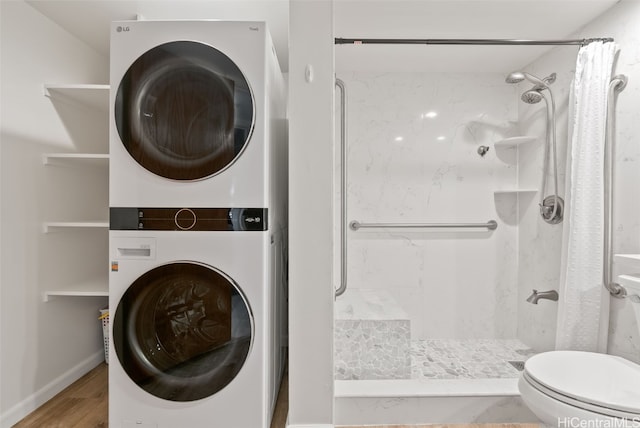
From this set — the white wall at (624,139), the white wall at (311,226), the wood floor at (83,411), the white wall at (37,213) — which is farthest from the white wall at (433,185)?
the white wall at (37,213)

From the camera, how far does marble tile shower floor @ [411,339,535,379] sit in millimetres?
2188

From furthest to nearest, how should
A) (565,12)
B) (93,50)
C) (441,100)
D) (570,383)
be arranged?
(441,100)
(93,50)
(565,12)
(570,383)

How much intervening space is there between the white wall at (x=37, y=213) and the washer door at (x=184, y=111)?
819 mm

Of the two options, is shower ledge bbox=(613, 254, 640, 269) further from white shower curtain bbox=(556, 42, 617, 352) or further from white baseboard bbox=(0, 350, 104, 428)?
white baseboard bbox=(0, 350, 104, 428)

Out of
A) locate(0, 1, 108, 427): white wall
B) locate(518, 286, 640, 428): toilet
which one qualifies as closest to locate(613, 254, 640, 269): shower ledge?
locate(518, 286, 640, 428): toilet

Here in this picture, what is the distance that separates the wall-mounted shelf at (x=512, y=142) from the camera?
2496 millimetres

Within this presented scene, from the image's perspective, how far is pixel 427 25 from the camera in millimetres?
2158

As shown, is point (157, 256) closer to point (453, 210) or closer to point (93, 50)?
point (93, 50)

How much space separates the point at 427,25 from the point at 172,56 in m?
1.42

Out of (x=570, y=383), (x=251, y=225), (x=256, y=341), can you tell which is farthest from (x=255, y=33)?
(x=570, y=383)

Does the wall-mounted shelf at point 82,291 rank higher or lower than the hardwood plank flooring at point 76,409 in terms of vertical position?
higher

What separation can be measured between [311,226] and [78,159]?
1.50m

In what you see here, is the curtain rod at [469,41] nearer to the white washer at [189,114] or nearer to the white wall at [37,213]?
the white washer at [189,114]

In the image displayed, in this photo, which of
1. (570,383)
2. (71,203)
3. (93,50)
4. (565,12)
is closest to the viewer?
(570,383)
